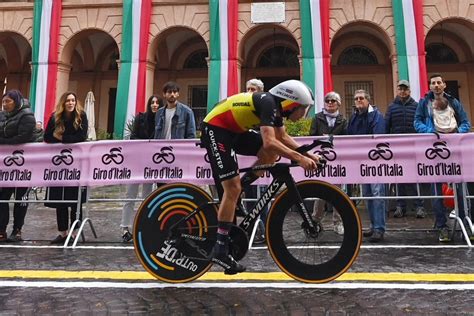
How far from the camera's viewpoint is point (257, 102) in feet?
11.2

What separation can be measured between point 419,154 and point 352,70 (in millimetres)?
16797

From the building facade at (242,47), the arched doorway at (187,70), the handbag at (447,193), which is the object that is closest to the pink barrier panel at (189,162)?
the handbag at (447,193)

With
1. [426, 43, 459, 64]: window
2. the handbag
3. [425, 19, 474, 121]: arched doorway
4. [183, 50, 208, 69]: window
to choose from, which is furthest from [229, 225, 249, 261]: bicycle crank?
[426, 43, 459, 64]: window

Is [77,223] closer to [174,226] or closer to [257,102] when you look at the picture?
[174,226]

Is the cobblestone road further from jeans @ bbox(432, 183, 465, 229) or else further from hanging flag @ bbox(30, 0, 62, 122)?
hanging flag @ bbox(30, 0, 62, 122)

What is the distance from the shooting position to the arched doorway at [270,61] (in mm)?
21703

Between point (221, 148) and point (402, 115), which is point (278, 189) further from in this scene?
point (402, 115)

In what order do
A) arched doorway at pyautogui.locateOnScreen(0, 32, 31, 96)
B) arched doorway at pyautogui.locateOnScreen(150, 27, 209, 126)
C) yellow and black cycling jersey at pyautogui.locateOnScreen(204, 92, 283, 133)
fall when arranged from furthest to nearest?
arched doorway at pyautogui.locateOnScreen(0, 32, 31, 96), arched doorway at pyautogui.locateOnScreen(150, 27, 209, 126), yellow and black cycling jersey at pyautogui.locateOnScreen(204, 92, 283, 133)

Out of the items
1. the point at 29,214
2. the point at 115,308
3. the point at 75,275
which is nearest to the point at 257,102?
Result: the point at 115,308

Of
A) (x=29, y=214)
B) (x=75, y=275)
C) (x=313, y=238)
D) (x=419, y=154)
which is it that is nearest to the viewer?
(x=313, y=238)

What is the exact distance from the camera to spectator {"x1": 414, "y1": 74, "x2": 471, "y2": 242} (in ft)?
20.0

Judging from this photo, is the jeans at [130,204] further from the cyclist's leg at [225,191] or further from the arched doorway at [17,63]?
the arched doorway at [17,63]

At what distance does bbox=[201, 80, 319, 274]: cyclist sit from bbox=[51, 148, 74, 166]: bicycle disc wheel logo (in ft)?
10.7

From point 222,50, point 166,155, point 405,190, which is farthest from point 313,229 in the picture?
point 222,50
